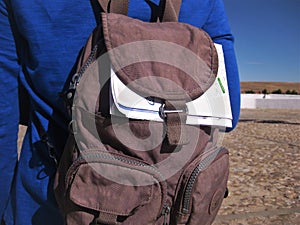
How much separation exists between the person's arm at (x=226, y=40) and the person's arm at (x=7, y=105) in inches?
22.3

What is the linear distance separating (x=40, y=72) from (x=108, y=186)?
0.35 meters

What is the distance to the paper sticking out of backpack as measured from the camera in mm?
884

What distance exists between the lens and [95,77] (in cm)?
92

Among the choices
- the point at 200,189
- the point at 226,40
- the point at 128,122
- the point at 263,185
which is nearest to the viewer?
the point at 128,122

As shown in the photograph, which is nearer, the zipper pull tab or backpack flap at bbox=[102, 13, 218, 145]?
backpack flap at bbox=[102, 13, 218, 145]

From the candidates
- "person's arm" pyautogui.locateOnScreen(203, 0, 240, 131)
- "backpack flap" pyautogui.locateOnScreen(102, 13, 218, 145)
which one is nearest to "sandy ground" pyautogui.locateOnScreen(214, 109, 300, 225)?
"person's arm" pyautogui.locateOnScreen(203, 0, 240, 131)

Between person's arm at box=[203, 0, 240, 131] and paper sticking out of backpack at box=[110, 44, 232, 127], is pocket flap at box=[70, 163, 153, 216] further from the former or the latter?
person's arm at box=[203, 0, 240, 131]

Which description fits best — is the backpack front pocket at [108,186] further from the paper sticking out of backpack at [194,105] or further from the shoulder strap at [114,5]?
the shoulder strap at [114,5]

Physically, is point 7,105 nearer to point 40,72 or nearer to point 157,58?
point 40,72

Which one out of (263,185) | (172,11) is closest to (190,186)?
(172,11)

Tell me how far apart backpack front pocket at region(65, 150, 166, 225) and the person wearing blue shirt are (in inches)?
6.7

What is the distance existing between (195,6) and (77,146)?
52 centimetres

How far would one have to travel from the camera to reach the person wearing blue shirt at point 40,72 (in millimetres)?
960

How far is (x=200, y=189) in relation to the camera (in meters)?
→ 1.01
